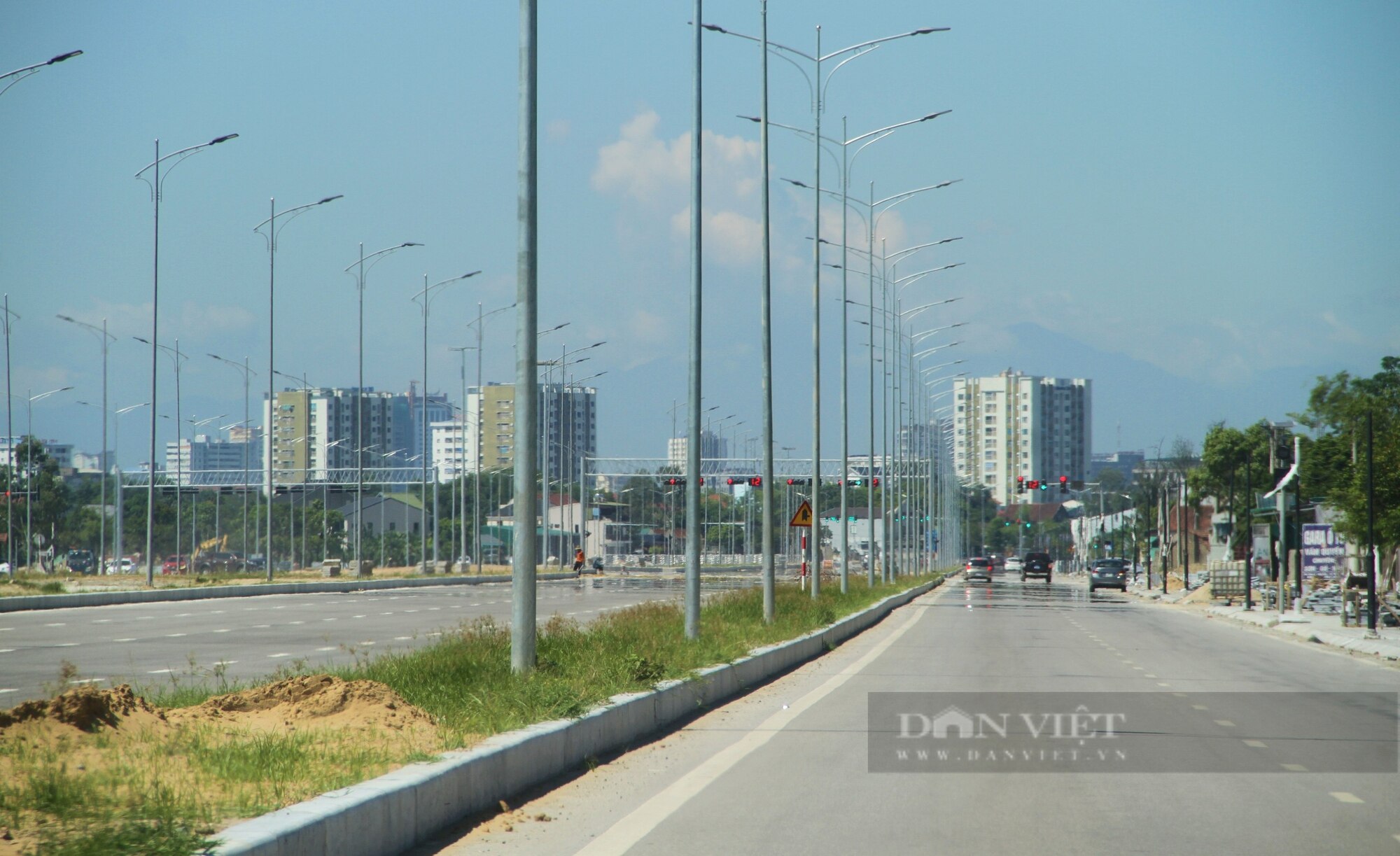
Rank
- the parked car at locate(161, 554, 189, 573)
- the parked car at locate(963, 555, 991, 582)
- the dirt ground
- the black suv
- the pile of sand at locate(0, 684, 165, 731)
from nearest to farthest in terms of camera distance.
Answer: the dirt ground
the pile of sand at locate(0, 684, 165, 731)
the parked car at locate(963, 555, 991, 582)
the parked car at locate(161, 554, 189, 573)
the black suv

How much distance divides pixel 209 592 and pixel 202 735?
39920mm

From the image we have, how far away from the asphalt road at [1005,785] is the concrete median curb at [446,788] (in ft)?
0.61

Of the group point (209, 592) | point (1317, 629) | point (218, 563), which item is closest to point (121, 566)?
point (218, 563)

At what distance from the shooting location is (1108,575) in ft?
249

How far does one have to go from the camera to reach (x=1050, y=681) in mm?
18844

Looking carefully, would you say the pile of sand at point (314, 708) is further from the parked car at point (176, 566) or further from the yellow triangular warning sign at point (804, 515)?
the parked car at point (176, 566)

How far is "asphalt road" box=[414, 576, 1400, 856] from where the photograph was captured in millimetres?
8398

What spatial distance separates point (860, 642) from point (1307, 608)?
2423cm

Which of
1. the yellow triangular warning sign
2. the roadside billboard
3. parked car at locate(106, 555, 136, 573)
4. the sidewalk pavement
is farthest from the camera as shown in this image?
parked car at locate(106, 555, 136, 573)

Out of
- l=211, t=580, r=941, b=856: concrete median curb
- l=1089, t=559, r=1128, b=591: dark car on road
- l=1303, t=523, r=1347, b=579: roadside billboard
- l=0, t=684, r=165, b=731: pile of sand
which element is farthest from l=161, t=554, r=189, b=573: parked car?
l=0, t=684, r=165, b=731: pile of sand

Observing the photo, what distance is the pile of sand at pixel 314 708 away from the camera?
34.9 ft

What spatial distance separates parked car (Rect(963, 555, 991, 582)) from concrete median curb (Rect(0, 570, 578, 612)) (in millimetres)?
28054

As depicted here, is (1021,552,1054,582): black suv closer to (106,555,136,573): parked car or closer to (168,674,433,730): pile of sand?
(106,555,136,573): parked car

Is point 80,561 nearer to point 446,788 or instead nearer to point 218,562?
point 218,562
